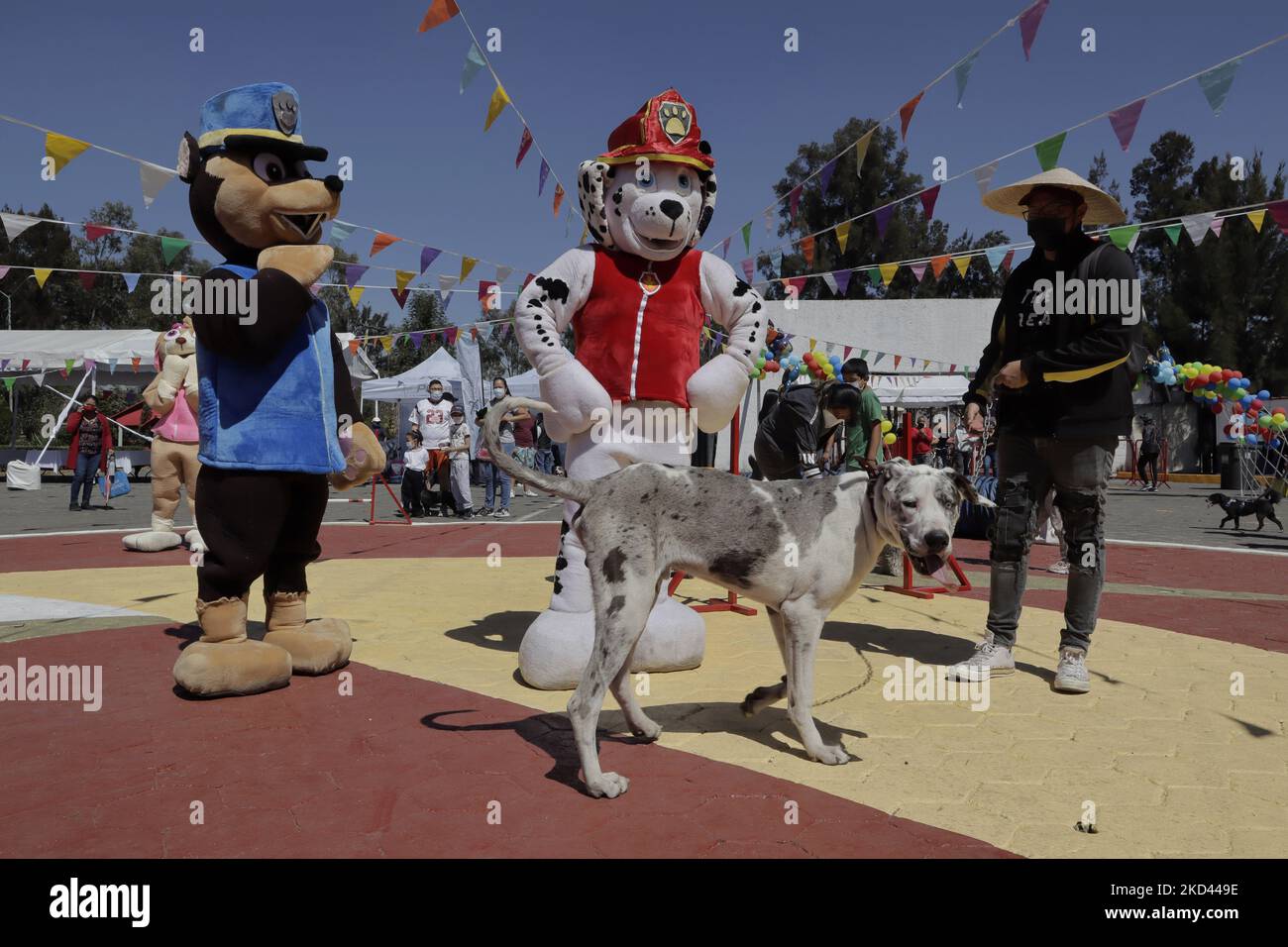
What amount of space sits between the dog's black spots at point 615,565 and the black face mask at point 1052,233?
114 inches

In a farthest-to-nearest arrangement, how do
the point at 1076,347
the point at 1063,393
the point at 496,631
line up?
1. the point at 496,631
2. the point at 1063,393
3. the point at 1076,347

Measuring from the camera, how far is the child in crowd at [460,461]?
12.6 meters

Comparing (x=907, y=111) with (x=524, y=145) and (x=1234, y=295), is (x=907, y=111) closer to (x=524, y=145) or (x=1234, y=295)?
(x=524, y=145)

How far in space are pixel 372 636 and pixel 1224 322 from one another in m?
33.8

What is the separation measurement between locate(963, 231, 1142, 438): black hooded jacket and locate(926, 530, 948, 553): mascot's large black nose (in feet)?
5.09

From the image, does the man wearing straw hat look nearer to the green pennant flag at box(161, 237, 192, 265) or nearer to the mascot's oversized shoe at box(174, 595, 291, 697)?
the mascot's oversized shoe at box(174, 595, 291, 697)

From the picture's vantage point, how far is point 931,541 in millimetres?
2938

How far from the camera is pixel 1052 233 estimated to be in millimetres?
4281

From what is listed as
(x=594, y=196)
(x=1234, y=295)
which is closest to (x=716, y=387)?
(x=594, y=196)

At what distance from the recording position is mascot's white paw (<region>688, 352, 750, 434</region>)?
4285 millimetres

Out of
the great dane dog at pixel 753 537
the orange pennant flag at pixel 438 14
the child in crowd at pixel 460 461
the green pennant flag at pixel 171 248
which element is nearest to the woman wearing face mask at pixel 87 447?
the child in crowd at pixel 460 461

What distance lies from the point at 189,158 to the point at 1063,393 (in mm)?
4310
